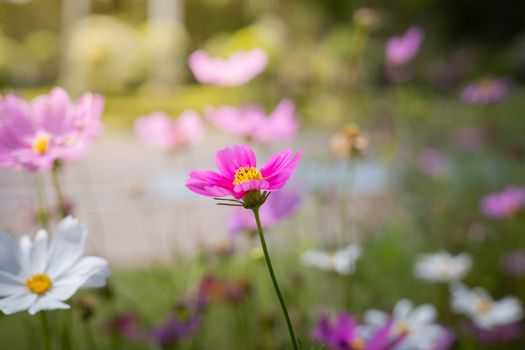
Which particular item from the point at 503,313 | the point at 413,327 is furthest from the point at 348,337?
the point at 503,313

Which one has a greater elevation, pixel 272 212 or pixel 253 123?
pixel 253 123

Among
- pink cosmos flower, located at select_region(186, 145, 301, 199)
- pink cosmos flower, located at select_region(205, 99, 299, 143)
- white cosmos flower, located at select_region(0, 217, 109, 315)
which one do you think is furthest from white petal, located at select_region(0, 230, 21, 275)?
pink cosmos flower, located at select_region(205, 99, 299, 143)

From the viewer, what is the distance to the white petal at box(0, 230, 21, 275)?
682mm

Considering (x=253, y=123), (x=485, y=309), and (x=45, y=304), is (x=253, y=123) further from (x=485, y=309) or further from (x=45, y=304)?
(x=45, y=304)

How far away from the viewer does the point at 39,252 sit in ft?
2.31

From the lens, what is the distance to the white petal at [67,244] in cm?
67

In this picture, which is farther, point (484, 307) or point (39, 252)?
point (484, 307)

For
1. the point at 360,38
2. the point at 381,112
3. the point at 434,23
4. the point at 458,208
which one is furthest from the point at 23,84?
the point at 360,38

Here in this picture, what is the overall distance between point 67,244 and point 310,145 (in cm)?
560

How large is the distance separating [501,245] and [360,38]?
1.23 metres

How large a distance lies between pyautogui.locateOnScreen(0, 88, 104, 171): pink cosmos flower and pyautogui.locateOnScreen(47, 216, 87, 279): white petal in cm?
11

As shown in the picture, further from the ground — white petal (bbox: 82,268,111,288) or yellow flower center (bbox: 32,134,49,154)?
yellow flower center (bbox: 32,134,49,154)

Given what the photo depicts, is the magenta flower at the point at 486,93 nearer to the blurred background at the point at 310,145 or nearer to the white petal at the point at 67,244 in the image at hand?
the blurred background at the point at 310,145

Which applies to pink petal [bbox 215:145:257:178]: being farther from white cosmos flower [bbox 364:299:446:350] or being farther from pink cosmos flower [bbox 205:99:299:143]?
pink cosmos flower [bbox 205:99:299:143]
